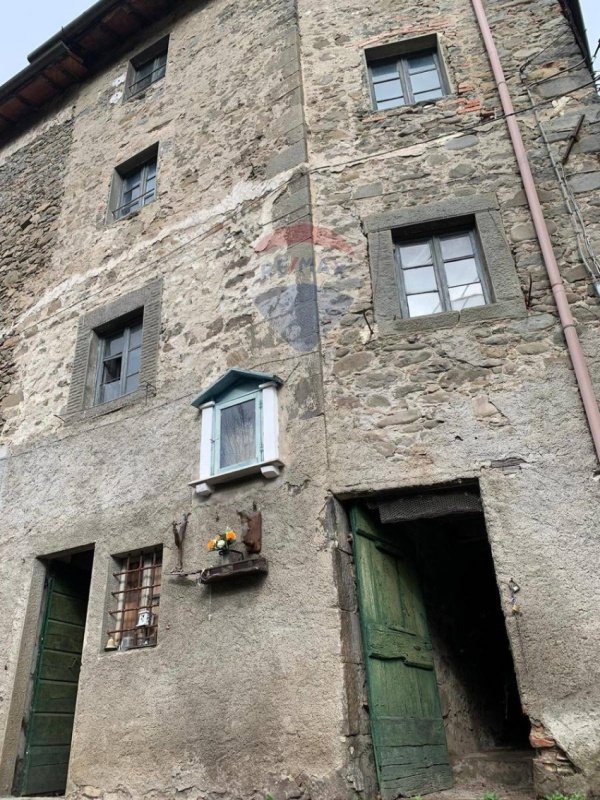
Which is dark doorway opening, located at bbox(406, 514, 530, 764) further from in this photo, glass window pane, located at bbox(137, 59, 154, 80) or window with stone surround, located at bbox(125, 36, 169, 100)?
glass window pane, located at bbox(137, 59, 154, 80)

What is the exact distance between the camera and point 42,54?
10211mm

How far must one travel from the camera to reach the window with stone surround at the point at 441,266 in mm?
5645

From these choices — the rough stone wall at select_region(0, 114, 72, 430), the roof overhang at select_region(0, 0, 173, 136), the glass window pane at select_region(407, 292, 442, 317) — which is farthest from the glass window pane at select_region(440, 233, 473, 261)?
the roof overhang at select_region(0, 0, 173, 136)

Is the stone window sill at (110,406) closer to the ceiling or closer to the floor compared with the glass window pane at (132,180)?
closer to the floor

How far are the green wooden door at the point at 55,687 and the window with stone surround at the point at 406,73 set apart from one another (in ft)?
20.7

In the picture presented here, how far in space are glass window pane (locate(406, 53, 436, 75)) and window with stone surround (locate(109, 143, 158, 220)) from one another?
3.46m

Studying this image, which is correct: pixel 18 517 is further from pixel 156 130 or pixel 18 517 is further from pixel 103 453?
pixel 156 130

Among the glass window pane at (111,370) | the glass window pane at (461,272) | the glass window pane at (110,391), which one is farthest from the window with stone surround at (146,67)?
the glass window pane at (461,272)

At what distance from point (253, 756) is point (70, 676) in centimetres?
286

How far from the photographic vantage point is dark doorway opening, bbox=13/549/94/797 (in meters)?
6.09

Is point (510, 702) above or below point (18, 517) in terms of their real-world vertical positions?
below

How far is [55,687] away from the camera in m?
6.47

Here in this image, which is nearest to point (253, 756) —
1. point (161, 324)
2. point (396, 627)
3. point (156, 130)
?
point (396, 627)

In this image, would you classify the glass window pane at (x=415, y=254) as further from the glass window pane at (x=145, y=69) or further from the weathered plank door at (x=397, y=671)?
the glass window pane at (x=145, y=69)
